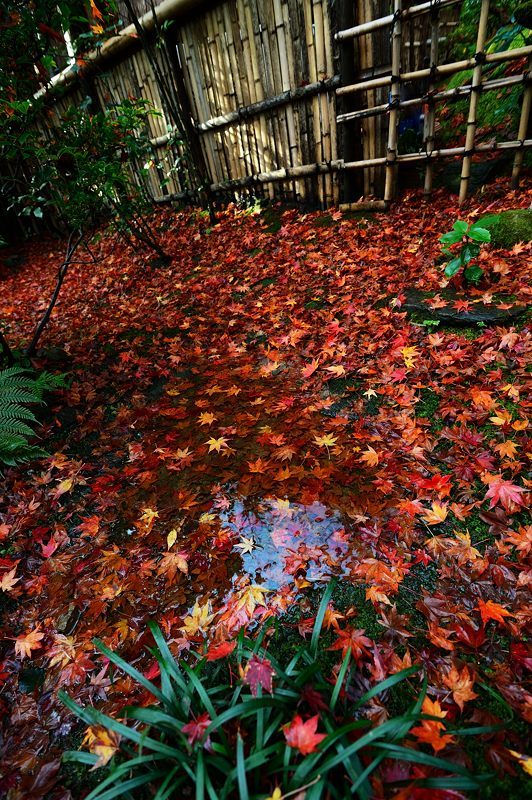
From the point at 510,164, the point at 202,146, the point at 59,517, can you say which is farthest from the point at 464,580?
the point at 202,146

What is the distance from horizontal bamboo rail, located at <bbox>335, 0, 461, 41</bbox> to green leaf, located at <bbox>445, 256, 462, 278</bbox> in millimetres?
2592

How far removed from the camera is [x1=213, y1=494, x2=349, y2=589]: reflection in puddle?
6.46 feet

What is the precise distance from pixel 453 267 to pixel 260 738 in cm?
348

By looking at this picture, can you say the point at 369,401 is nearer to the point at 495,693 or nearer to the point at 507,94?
the point at 495,693

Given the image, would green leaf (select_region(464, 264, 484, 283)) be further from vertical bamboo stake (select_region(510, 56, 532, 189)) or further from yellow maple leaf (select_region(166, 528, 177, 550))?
yellow maple leaf (select_region(166, 528, 177, 550))

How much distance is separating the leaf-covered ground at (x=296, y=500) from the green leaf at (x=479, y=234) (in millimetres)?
283

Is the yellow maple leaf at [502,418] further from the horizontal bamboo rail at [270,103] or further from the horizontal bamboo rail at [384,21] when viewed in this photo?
the horizontal bamboo rail at [270,103]

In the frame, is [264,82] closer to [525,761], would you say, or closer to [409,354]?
[409,354]

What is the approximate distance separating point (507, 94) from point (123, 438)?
638 cm

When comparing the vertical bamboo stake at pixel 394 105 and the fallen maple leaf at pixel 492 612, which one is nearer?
the fallen maple leaf at pixel 492 612

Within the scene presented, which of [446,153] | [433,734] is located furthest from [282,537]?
[446,153]

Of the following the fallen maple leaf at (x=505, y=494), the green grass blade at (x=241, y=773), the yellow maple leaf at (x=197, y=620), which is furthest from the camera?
the fallen maple leaf at (x=505, y=494)

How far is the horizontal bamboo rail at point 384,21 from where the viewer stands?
3721mm

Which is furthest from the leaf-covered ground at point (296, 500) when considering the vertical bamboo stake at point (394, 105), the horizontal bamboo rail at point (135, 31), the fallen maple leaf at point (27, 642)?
the horizontal bamboo rail at point (135, 31)
